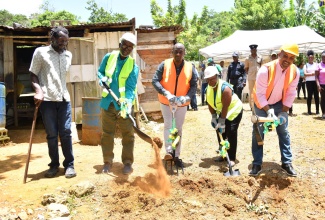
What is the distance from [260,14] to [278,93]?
29.1 metres

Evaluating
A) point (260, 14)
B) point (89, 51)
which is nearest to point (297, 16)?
point (260, 14)

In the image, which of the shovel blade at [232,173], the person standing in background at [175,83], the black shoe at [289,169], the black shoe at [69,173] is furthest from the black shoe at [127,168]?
the black shoe at [289,169]

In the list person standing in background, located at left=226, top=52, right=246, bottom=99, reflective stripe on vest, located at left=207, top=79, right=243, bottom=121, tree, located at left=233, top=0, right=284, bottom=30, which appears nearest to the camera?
reflective stripe on vest, located at left=207, top=79, right=243, bottom=121

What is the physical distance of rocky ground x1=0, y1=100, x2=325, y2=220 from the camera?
359 centimetres

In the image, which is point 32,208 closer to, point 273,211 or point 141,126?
point 273,211

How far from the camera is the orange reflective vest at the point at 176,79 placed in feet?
15.3

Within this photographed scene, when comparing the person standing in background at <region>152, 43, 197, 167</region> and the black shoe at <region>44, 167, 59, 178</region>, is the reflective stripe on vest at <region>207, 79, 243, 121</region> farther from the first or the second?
the black shoe at <region>44, 167, 59, 178</region>

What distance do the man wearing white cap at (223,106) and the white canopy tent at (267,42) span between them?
29.7 feet

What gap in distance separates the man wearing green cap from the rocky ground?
1.14ft

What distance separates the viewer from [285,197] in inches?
156

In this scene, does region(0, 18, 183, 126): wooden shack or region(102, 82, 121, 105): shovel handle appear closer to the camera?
region(102, 82, 121, 105): shovel handle

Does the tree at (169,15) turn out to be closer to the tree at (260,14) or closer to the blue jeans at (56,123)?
the tree at (260,14)

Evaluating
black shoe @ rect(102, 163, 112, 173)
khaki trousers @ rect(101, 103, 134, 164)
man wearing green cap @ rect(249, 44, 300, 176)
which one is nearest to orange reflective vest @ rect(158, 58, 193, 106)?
khaki trousers @ rect(101, 103, 134, 164)

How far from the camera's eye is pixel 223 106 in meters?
4.71
